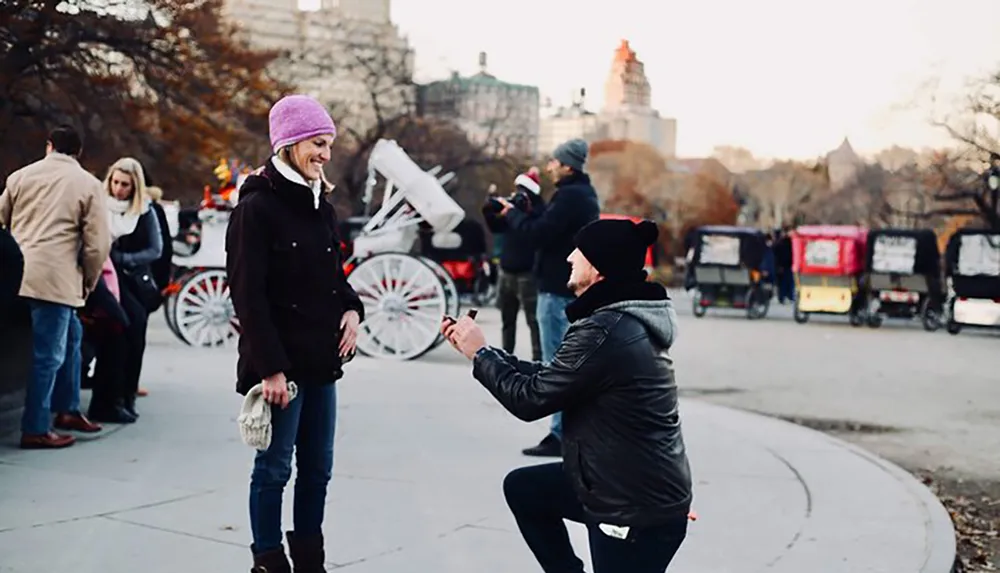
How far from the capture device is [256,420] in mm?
4188

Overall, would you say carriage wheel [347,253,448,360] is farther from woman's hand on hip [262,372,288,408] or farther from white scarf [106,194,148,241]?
woman's hand on hip [262,372,288,408]

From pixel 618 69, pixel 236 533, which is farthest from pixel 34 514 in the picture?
pixel 618 69

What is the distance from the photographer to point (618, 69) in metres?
183

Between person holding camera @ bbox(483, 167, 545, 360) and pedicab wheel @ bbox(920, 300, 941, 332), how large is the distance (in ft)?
42.2

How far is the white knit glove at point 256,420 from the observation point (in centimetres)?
419

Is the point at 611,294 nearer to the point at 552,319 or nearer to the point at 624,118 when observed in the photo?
the point at 552,319

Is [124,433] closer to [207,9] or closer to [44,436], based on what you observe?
[44,436]

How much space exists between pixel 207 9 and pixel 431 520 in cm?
2628

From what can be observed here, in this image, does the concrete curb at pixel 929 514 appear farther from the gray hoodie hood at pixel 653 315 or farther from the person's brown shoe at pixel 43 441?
the person's brown shoe at pixel 43 441

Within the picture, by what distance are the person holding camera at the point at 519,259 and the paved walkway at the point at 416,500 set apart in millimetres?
855

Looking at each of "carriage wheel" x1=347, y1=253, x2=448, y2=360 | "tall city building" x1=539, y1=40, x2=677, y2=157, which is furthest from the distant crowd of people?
"tall city building" x1=539, y1=40, x2=677, y2=157

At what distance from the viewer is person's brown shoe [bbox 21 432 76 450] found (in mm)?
7064

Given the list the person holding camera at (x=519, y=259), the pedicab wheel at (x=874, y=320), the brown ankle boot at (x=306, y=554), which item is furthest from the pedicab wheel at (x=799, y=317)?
the brown ankle boot at (x=306, y=554)

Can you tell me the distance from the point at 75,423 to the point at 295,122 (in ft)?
13.4
